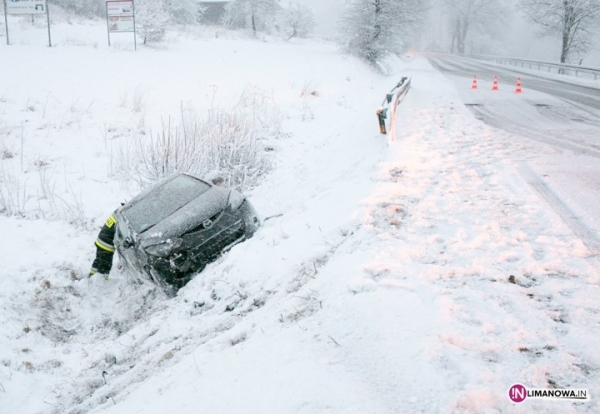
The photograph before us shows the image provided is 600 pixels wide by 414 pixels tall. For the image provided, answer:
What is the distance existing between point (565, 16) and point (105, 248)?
33.1 m

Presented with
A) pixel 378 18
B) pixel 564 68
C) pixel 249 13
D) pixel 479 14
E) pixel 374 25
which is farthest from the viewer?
pixel 479 14

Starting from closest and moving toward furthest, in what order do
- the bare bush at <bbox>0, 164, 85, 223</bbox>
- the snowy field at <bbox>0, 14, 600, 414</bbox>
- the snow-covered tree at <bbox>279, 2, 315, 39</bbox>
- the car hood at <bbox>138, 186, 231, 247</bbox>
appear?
the snowy field at <bbox>0, 14, 600, 414</bbox>, the car hood at <bbox>138, 186, 231, 247</bbox>, the bare bush at <bbox>0, 164, 85, 223</bbox>, the snow-covered tree at <bbox>279, 2, 315, 39</bbox>

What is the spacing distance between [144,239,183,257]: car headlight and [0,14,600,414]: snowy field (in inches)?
22.1

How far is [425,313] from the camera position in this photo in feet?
10.8

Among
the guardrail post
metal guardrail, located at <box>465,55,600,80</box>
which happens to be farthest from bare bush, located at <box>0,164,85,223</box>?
metal guardrail, located at <box>465,55,600,80</box>

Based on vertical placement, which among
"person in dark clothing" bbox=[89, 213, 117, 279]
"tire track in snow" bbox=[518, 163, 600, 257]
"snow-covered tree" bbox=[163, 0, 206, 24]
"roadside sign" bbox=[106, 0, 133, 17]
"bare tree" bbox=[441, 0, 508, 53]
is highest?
"bare tree" bbox=[441, 0, 508, 53]

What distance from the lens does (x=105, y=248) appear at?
6.64 meters

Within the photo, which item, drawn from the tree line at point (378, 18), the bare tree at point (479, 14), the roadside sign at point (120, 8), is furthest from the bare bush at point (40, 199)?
the bare tree at point (479, 14)

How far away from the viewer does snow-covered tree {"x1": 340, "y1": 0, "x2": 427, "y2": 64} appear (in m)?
28.1

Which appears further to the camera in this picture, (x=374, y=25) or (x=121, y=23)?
(x=374, y=25)

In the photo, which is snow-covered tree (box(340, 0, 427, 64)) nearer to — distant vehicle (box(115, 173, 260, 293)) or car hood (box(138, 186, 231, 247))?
distant vehicle (box(115, 173, 260, 293))

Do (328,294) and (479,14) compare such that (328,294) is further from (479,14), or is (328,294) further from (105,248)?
(479,14)

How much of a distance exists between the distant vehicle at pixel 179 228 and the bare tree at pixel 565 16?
31020 millimetres
